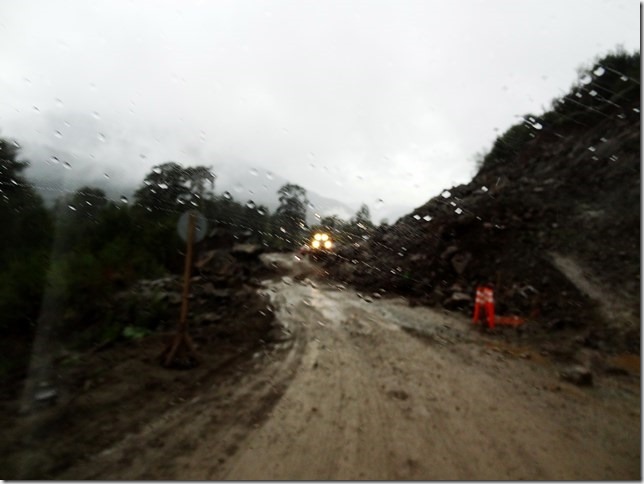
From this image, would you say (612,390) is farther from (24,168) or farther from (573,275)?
(24,168)

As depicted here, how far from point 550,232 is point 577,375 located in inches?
53.5

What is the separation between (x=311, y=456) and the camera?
6.06 ft

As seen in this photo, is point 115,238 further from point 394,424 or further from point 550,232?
point 550,232

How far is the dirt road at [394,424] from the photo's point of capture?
1.67 meters

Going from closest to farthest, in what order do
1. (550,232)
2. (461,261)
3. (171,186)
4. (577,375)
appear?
(577,375)
(550,232)
(171,186)
(461,261)

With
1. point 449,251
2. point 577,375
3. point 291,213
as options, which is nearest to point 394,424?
point 577,375

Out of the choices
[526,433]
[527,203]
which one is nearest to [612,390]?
[526,433]

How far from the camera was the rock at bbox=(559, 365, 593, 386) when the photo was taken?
2.27 m

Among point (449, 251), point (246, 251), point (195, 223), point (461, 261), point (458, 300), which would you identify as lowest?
point (458, 300)

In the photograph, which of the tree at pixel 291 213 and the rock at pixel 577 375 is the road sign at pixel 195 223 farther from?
the rock at pixel 577 375

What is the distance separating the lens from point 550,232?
10.4ft

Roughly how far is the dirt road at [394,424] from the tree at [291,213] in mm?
1452

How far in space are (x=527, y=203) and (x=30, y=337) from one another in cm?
617

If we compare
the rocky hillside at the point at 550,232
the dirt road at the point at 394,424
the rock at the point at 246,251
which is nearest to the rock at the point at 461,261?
the rocky hillside at the point at 550,232
